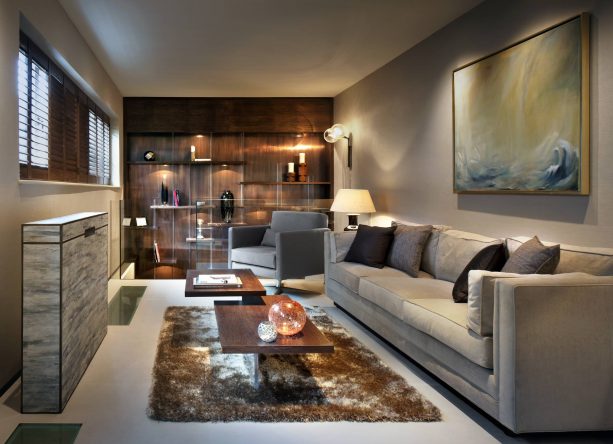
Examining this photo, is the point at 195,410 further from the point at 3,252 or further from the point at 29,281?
the point at 3,252

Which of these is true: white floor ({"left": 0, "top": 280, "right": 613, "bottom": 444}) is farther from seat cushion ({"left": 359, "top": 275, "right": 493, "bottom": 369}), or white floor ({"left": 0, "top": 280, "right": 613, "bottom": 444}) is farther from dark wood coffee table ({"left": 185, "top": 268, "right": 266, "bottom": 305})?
dark wood coffee table ({"left": 185, "top": 268, "right": 266, "bottom": 305})

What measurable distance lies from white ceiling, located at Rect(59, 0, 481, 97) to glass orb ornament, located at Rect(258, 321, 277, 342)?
8.32 ft

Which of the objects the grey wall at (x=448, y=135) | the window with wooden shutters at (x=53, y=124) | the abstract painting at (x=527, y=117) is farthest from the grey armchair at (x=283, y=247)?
the abstract painting at (x=527, y=117)

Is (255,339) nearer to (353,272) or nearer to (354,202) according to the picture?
(353,272)

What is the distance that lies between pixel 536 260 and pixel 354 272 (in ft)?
6.11

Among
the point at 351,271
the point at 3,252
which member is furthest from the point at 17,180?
the point at 351,271

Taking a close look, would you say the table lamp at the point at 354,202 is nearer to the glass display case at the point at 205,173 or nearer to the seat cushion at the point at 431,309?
the seat cushion at the point at 431,309

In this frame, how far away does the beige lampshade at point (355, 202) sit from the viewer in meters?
6.18

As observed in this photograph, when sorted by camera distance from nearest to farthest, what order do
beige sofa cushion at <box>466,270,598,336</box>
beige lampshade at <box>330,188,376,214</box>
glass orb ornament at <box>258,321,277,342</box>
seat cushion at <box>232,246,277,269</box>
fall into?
beige sofa cushion at <box>466,270,598,336</box>
glass orb ornament at <box>258,321,277,342</box>
seat cushion at <box>232,246,277,269</box>
beige lampshade at <box>330,188,376,214</box>

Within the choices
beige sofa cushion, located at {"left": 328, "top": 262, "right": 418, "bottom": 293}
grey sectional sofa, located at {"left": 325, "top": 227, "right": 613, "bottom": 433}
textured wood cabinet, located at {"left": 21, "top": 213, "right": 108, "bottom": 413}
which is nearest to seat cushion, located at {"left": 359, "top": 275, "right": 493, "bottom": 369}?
grey sectional sofa, located at {"left": 325, "top": 227, "right": 613, "bottom": 433}

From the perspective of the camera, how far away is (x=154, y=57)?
5.93m

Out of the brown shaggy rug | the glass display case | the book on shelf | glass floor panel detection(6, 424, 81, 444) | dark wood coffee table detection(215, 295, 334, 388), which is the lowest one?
glass floor panel detection(6, 424, 81, 444)

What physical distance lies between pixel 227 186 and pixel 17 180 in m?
5.23

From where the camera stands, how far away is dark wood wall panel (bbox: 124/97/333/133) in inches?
324
